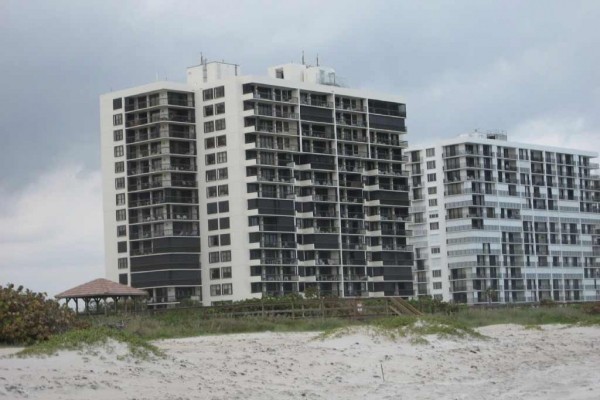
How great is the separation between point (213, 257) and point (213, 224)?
3778mm

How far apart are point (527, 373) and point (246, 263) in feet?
298

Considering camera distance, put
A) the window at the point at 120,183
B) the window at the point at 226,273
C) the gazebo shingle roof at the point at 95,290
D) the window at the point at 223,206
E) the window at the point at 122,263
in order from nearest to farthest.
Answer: the gazebo shingle roof at the point at 95,290
the window at the point at 226,273
the window at the point at 223,206
the window at the point at 122,263
the window at the point at 120,183

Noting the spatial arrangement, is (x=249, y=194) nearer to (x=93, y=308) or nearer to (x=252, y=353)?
(x=93, y=308)

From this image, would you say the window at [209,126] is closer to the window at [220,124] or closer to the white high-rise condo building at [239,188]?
the white high-rise condo building at [239,188]

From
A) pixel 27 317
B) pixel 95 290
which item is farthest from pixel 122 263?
pixel 27 317

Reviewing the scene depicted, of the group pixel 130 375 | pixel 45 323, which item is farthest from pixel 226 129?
pixel 130 375

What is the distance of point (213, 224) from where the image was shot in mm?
124438

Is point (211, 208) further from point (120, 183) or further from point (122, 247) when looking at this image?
point (120, 183)

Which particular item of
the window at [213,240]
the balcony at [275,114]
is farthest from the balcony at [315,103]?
the window at [213,240]

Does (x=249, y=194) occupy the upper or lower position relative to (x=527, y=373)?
upper

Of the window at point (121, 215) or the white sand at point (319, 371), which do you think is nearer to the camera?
the white sand at point (319, 371)

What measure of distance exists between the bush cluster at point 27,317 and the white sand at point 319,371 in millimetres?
3566

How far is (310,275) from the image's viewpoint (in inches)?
4934

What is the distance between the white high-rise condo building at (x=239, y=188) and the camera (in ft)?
401
